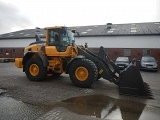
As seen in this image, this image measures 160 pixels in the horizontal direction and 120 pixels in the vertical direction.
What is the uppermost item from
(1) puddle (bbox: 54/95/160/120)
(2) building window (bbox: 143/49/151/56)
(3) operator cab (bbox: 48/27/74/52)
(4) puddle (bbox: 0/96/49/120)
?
(3) operator cab (bbox: 48/27/74/52)

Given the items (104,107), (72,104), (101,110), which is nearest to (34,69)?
(72,104)

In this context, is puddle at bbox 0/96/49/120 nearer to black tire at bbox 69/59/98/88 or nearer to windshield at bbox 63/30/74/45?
black tire at bbox 69/59/98/88

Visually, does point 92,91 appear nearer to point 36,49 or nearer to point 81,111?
point 81,111

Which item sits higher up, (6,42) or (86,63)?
(6,42)

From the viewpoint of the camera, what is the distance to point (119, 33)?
85.1ft

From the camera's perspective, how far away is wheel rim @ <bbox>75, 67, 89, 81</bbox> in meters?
8.31

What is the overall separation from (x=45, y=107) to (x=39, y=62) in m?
4.30

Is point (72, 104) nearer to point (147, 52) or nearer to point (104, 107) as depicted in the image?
point (104, 107)

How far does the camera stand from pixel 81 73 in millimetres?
8430

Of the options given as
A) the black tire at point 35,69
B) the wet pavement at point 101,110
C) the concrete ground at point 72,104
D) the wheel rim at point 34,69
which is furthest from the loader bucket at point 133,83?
the wheel rim at point 34,69

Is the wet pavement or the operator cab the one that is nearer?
the wet pavement

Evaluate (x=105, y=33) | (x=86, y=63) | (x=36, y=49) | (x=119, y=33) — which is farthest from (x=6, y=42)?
(x=86, y=63)

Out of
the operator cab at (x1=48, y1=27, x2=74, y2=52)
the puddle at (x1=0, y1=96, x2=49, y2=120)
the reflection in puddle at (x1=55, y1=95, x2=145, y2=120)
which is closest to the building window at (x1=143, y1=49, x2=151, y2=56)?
the operator cab at (x1=48, y1=27, x2=74, y2=52)

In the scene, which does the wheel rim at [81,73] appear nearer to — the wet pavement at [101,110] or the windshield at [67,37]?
the wet pavement at [101,110]
